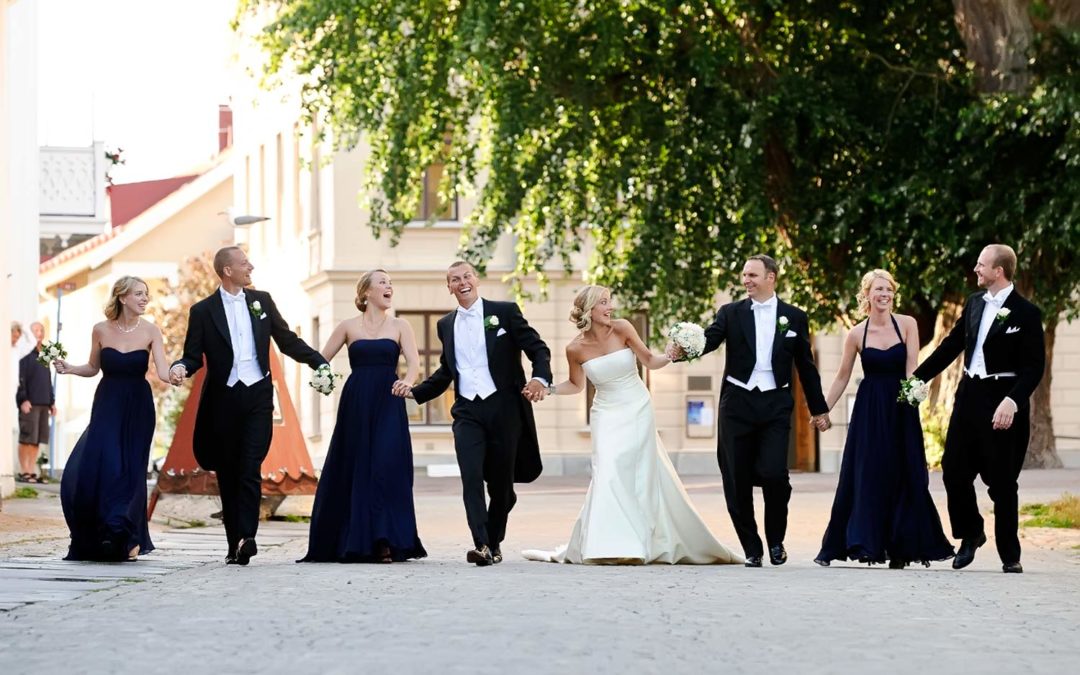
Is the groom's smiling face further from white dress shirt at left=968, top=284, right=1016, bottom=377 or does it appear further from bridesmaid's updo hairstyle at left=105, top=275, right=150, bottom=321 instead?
white dress shirt at left=968, top=284, right=1016, bottom=377

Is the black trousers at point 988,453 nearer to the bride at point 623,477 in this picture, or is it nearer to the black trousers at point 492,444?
the bride at point 623,477

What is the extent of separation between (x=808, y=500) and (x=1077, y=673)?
18.1 m

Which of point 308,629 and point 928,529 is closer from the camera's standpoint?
point 308,629

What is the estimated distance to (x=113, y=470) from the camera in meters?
14.3

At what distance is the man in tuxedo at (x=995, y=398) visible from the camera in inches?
555

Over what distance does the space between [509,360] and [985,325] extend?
3037mm

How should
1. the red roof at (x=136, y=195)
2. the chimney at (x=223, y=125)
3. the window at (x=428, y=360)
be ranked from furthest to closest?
the red roof at (x=136, y=195), the chimney at (x=223, y=125), the window at (x=428, y=360)

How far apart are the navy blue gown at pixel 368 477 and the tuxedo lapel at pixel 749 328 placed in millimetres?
2248

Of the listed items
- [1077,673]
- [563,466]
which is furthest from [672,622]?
[563,466]

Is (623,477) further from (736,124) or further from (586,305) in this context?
(736,124)

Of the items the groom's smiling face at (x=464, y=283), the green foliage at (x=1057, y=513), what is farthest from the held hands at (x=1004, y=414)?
the green foliage at (x=1057, y=513)

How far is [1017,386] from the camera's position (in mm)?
14008

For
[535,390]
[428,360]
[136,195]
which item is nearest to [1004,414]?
[535,390]

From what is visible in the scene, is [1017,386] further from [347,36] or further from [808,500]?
[347,36]
